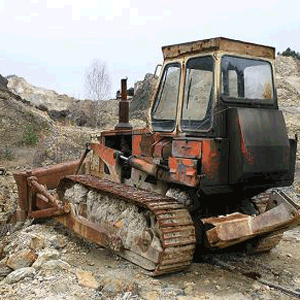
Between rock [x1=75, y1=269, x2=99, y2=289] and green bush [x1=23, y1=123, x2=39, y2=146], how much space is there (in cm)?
950

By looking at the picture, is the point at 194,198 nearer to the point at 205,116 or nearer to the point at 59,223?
the point at 205,116

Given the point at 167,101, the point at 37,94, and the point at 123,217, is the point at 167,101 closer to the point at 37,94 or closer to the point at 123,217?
the point at 123,217

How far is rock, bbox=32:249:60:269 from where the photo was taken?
5820 millimetres

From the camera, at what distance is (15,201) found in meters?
10.3

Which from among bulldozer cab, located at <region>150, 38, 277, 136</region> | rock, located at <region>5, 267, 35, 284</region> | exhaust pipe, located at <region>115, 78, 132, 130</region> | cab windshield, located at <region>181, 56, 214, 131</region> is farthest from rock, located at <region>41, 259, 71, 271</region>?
exhaust pipe, located at <region>115, 78, 132, 130</region>

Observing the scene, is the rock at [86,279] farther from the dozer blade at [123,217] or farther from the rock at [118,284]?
the dozer blade at [123,217]

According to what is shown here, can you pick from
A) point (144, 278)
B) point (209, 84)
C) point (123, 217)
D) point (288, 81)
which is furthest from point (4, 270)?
point (288, 81)

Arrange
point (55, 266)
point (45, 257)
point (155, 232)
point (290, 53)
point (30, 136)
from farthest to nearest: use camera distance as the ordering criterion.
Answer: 1. point (290, 53)
2. point (30, 136)
3. point (45, 257)
4. point (55, 266)
5. point (155, 232)

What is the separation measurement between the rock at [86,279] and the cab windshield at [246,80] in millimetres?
2414

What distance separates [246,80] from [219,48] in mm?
564

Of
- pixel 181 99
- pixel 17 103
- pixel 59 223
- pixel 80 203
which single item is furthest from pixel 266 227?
pixel 17 103

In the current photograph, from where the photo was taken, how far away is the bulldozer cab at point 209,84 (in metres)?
5.12

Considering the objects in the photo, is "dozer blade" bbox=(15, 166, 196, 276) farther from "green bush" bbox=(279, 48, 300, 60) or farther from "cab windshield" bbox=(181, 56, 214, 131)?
"green bush" bbox=(279, 48, 300, 60)

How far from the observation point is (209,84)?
17.0 feet
